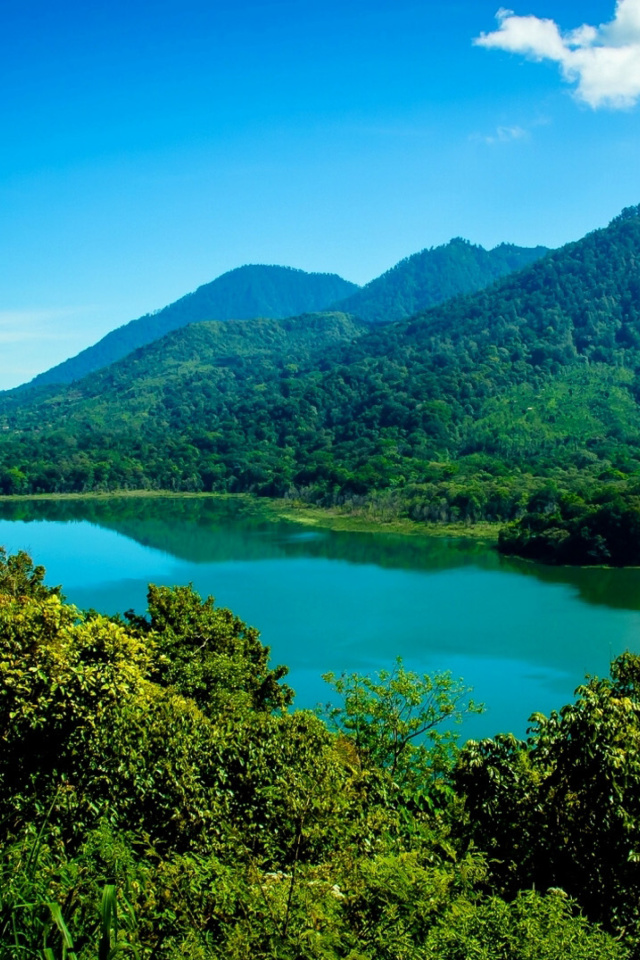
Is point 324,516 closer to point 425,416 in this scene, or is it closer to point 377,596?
point 425,416

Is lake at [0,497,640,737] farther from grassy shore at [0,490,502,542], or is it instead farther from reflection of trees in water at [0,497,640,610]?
grassy shore at [0,490,502,542]

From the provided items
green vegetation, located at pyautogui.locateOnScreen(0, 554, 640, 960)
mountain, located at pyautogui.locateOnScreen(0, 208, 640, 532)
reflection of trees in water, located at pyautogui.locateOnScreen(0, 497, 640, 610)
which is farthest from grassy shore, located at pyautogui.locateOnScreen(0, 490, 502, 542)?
green vegetation, located at pyautogui.locateOnScreen(0, 554, 640, 960)

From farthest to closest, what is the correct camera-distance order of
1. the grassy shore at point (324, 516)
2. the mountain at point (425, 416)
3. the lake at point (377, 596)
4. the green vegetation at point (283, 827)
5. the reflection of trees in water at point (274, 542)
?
the mountain at point (425, 416) < the grassy shore at point (324, 516) < the reflection of trees in water at point (274, 542) < the lake at point (377, 596) < the green vegetation at point (283, 827)

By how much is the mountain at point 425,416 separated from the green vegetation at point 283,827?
44636 mm

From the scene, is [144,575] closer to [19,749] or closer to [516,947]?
[19,749]

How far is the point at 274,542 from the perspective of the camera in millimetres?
49188

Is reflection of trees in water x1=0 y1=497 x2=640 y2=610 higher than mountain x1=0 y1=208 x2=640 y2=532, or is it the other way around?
mountain x1=0 y1=208 x2=640 y2=532

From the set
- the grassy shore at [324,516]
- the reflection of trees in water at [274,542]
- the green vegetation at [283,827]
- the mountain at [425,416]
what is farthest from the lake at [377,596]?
the mountain at [425,416]

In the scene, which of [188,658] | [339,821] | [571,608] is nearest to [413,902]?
[339,821]

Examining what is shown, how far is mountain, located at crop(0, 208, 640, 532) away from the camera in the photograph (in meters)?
65.3

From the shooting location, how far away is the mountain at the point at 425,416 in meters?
65.3

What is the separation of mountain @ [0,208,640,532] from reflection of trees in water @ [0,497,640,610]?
718 centimetres

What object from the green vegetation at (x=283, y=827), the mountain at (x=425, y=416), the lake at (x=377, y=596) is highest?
the mountain at (x=425, y=416)

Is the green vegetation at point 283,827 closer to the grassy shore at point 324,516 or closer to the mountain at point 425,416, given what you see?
the grassy shore at point 324,516
